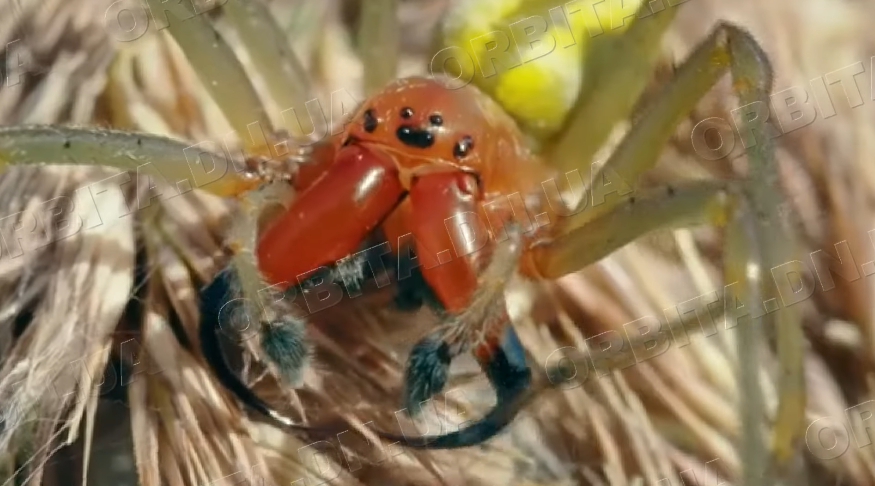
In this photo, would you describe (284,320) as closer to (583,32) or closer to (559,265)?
(559,265)

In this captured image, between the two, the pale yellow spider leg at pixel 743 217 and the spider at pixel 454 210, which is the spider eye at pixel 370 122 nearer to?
the spider at pixel 454 210

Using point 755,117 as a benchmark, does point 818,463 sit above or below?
below

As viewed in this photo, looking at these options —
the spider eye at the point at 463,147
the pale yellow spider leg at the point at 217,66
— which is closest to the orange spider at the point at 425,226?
the spider eye at the point at 463,147

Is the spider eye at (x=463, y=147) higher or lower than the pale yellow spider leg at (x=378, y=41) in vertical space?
lower

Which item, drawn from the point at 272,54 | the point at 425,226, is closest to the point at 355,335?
the point at 425,226

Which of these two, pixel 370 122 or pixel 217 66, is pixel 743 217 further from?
pixel 217 66

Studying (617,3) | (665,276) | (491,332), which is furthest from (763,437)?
(617,3)
